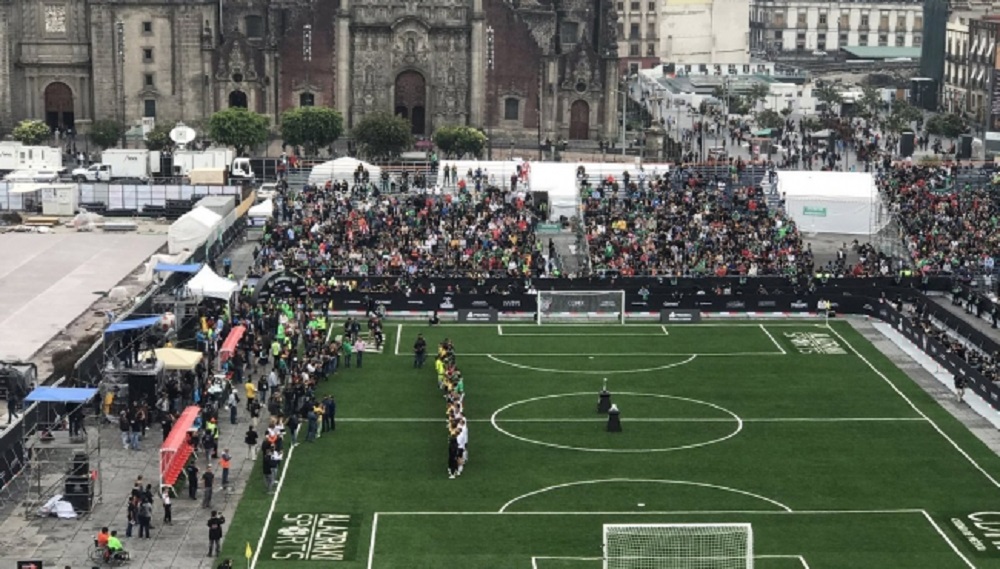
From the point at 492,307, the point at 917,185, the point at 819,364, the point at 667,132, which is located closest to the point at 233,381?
the point at 492,307

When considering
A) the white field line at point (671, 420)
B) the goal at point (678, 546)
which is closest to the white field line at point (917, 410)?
the white field line at point (671, 420)

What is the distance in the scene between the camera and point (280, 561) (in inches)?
2064

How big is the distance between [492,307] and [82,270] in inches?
962

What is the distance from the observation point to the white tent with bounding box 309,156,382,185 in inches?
4306

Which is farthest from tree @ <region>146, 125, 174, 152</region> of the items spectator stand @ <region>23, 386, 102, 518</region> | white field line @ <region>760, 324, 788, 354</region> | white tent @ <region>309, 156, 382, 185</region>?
spectator stand @ <region>23, 386, 102, 518</region>

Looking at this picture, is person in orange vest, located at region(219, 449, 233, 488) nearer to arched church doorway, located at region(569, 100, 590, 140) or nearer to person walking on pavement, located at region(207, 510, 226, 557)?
person walking on pavement, located at region(207, 510, 226, 557)

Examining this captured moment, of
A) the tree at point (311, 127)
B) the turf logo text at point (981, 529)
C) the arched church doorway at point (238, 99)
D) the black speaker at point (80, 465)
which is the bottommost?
the turf logo text at point (981, 529)

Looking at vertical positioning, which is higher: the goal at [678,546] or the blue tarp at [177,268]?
the blue tarp at [177,268]

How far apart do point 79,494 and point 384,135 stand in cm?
7598

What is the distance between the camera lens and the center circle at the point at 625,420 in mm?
64750

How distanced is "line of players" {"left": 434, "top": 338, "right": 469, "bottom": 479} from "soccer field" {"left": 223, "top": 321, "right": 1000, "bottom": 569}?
21.3 inches

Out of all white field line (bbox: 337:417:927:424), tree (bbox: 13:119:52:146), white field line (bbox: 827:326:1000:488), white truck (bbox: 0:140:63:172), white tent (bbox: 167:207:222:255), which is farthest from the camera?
tree (bbox: 13:119:52:146)

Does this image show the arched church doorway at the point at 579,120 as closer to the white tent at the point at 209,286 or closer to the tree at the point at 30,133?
the tree at the point at 30,133

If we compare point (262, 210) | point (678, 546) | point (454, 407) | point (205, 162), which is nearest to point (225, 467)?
point (454, 407)
